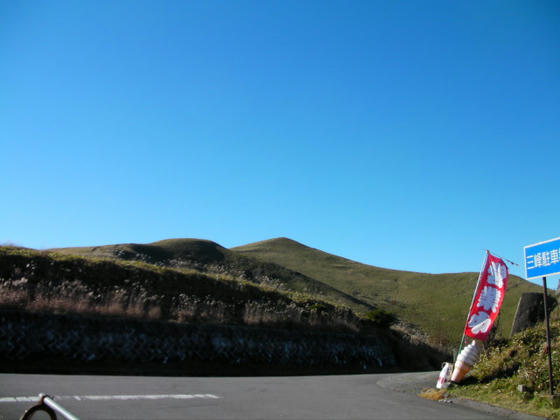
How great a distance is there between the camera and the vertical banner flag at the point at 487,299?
32.6ft

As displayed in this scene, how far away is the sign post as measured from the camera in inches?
306

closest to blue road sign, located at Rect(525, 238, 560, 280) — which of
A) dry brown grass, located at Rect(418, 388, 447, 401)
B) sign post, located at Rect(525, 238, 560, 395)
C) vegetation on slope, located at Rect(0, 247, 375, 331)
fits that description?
sign post, located at Rect(525, 238, 560, 395)

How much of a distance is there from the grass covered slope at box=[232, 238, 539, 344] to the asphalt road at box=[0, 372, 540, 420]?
22909mm

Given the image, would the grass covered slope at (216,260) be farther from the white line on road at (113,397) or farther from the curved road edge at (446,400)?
the white line on road at (113,397)

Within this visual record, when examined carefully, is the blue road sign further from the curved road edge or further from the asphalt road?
the asphalt road

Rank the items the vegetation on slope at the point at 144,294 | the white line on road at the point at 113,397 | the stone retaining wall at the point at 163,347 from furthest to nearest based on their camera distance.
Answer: the vegetation on slope at the point at 144,294, the stone retaining wall at the point at 163,347, the white line on road at the point at 113,397

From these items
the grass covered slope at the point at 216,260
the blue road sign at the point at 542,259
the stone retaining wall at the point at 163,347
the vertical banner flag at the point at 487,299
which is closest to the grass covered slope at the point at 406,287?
the grass covered slope at the point at 216,260

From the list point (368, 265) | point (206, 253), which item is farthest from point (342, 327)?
Answer: point (368, 265)

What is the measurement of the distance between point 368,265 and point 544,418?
76914 millimetres

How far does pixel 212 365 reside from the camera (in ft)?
49.1

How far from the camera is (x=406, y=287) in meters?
63.2

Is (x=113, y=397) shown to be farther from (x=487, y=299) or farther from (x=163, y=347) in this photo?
(x=487, y=299)

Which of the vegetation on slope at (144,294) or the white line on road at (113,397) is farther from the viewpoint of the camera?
the vegetation on slope at (144,294)

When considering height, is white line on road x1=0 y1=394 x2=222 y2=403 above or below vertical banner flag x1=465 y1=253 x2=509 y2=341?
below
